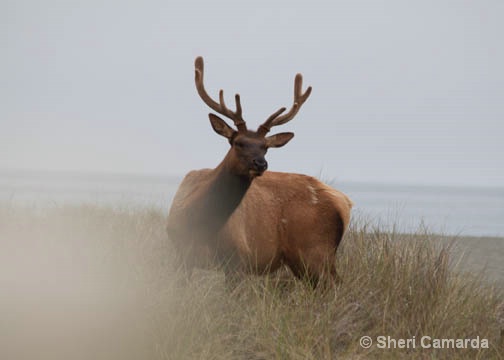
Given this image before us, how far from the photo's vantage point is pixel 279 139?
18.3 ft

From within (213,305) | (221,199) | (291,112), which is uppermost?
(291,112)

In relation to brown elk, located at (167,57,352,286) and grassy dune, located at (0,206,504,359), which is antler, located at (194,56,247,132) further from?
grassy dune, located at (0,206,504,359)

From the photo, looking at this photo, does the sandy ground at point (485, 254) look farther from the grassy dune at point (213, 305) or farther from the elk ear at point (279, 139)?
the elk ear at point (279, 139)

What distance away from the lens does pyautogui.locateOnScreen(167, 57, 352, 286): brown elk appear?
541cm

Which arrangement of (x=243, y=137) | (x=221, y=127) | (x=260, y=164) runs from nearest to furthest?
1. (x=260, y=164)
2. (x=243, y=137)
3. (x=221, y=127)

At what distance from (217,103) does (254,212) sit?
3.79 feet

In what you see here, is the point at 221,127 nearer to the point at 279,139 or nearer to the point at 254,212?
the point at 279,139

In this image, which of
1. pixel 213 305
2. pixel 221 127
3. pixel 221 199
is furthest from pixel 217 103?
pixel 213 305

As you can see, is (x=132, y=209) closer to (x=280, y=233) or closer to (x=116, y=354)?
(x=280, y=233)

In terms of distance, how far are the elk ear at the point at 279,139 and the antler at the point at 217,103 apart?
281 mm

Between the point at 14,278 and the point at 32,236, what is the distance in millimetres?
1455

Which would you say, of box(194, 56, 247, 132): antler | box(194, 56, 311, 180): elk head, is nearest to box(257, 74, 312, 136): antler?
box(194, 56, 311, 180): elk head

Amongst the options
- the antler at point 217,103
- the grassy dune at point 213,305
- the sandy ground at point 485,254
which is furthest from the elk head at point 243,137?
the sandy ground at point 485,254

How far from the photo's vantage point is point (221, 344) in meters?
4.71
